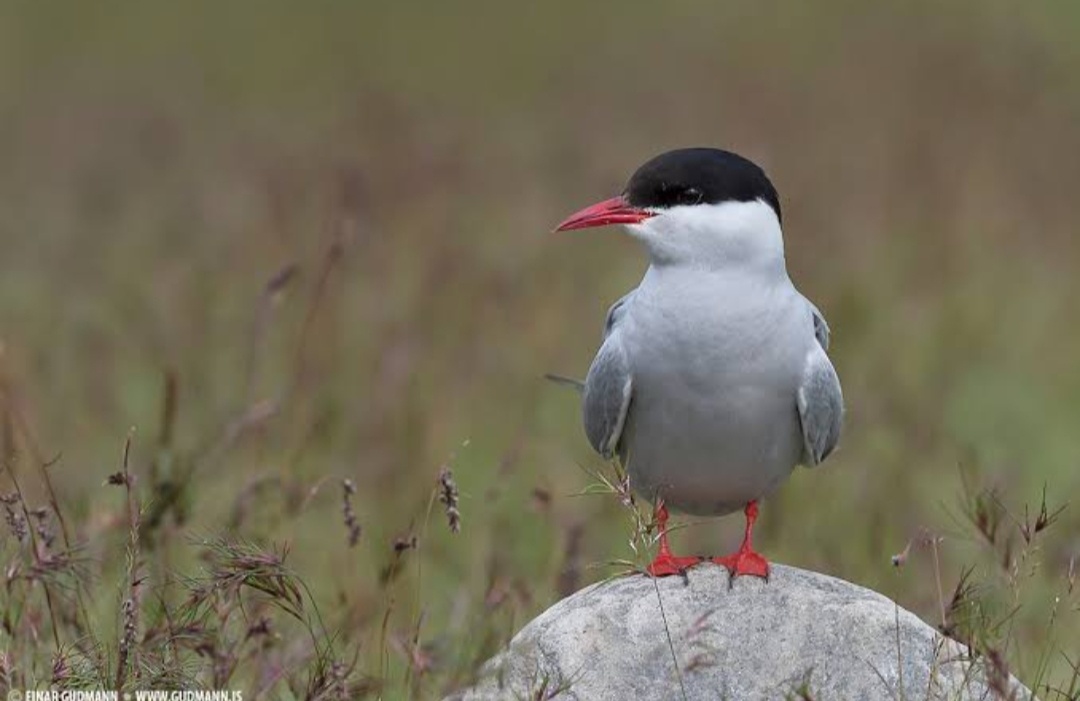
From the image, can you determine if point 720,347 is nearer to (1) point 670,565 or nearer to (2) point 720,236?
(2) point 720,236

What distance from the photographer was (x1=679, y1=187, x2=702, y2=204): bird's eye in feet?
16.2

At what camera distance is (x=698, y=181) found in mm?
4934

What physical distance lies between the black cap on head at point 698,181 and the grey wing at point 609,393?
0.41 m

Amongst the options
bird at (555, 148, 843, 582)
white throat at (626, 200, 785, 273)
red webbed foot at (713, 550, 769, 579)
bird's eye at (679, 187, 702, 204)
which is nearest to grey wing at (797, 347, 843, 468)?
bird at (555, 148, 843, 582)

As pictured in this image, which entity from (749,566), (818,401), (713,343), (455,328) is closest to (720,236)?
(713,343)

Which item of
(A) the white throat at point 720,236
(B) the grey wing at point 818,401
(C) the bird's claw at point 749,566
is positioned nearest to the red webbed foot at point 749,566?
(C) the bird's claw at point 749,566

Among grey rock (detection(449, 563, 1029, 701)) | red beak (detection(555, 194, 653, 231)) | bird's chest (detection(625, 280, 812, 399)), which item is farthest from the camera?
red beak (detection(555, 194, 653, 231))

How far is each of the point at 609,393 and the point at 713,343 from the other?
36 cm

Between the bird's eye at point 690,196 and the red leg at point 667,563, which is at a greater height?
the bird's eye at point 690,196

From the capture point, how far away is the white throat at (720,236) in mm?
4906

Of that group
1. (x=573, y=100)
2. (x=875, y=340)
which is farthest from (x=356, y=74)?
(x=875, y=340)

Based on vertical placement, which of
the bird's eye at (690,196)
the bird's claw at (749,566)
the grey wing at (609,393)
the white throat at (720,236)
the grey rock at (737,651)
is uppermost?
the bird's eye at (690,196)

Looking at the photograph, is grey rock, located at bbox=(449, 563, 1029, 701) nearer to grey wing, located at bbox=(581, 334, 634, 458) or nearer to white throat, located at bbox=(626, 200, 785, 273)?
grey wing, located at bbox=(581, 334, 634, 458)

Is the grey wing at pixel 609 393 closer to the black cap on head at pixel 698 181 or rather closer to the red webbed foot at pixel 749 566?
the black cap on head at pixel 698 181
